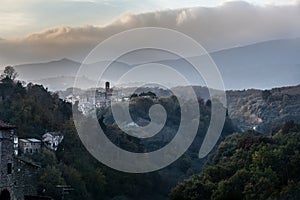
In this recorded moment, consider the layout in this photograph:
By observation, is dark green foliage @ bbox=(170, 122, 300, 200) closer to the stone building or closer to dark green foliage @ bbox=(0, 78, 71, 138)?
the stone building

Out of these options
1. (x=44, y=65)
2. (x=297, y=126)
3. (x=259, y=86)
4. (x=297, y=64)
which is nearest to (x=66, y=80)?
(x=44, y=65)

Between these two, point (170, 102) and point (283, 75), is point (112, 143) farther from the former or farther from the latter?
point (283, 75)

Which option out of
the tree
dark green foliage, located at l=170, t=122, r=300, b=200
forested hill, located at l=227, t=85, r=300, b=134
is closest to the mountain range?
forested hill, located at l=227, t=85, r=300, b=134

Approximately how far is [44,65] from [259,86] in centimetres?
7828

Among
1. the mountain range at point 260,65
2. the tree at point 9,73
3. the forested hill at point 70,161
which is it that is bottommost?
the forested hill at point 70,161

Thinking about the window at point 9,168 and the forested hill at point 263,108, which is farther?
the forested hill at point 263,108

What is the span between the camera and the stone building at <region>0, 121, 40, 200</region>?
811 inches

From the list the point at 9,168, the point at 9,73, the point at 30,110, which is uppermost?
the point at 9,73

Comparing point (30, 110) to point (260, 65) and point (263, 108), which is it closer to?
point (263, 108)

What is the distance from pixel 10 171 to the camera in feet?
69.5

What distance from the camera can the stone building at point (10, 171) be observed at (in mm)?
20609

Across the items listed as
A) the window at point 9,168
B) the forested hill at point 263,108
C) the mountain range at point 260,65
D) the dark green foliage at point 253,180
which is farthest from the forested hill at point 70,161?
the mountain range at point 260,65

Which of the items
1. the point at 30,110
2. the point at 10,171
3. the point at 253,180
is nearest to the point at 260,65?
the point at 30,110

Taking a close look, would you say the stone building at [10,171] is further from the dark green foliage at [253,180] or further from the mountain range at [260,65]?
the mountain range at [260,65]
